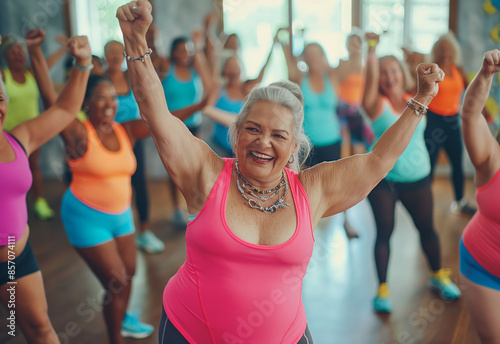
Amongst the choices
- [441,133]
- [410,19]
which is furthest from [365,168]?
[410,19]

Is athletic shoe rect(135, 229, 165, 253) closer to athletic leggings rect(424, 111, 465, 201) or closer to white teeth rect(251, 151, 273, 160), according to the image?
athletic leggings rect(424, 111, 465, 201)

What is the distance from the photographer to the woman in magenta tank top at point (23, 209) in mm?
1770

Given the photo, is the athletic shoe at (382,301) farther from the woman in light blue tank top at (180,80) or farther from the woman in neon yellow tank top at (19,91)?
the woman in neon yellow tank top at (19,91)

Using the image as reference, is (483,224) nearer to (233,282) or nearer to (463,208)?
(233,282)

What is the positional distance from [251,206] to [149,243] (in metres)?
2.79

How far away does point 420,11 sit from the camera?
5.73 m

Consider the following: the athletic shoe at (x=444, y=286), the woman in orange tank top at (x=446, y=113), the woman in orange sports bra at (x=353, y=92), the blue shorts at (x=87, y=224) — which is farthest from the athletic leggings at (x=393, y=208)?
the woman in orange sports bra at (x=353, y=92)

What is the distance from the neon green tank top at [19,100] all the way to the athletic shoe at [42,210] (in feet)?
2.54

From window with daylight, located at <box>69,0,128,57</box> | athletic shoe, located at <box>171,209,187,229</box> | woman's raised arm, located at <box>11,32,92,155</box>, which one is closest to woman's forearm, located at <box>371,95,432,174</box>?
woman's raised arm, located at <box>11,32,92,155</box>

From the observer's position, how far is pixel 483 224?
191 centimetres

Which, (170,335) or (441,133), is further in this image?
(441,133)

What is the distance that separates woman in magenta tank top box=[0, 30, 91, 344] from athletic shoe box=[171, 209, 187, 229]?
263 centimetres

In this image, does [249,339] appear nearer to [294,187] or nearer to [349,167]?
[294,187]

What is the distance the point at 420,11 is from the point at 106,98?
14.3 ft
